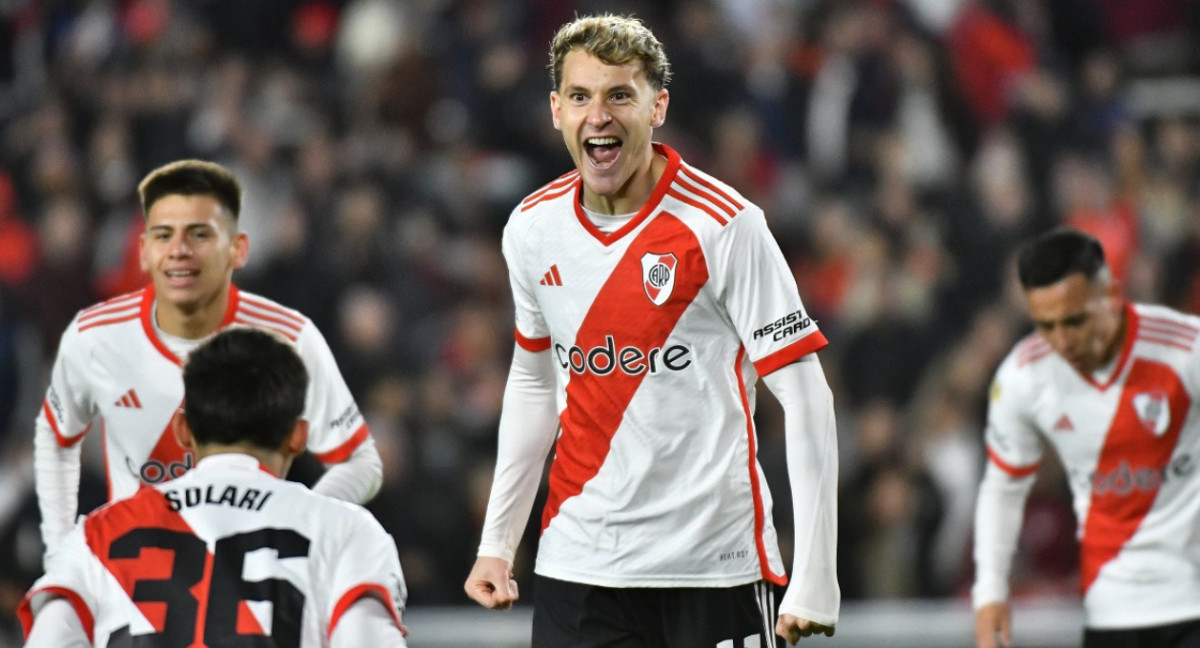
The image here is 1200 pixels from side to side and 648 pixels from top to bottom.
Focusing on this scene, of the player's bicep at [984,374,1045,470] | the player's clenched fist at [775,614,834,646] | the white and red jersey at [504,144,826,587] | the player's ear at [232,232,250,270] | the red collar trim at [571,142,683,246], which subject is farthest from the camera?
the player's bicep at [984,374,1045,470]

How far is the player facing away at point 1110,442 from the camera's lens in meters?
5.87

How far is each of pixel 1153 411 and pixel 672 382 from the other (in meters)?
2.21

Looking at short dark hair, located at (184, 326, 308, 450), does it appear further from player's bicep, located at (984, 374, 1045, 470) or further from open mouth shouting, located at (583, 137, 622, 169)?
player's bicep, located at (984, 374, 1045, 470)

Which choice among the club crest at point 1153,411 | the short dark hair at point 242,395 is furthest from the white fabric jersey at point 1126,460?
the short dark hair at point 242,395

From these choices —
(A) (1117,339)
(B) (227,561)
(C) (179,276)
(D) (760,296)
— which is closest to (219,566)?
(B) (227,561)

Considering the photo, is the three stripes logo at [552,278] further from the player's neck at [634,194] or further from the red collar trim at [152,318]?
the red collar trim at [152,318]

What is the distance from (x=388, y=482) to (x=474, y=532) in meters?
0.63

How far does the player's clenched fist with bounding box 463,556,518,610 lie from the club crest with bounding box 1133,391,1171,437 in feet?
7.91

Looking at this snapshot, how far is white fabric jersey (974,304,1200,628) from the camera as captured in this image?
5.88m

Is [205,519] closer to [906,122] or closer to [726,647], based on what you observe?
[726,647]

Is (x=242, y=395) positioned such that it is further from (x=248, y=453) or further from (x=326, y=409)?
(x=326, y=409)

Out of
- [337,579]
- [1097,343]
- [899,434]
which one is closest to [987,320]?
[899,434]

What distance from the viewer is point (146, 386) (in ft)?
17.6

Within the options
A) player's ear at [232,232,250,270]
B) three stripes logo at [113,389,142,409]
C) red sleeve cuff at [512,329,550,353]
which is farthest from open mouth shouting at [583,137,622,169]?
three stripes logo at [113,389,142,409]
